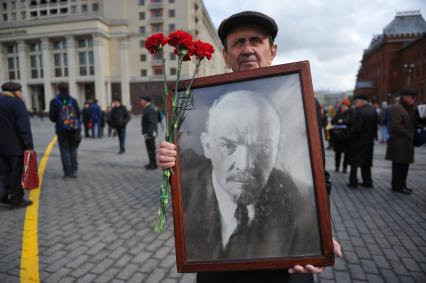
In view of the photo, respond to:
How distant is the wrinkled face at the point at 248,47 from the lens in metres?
1.61

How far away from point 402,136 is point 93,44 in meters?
56.0

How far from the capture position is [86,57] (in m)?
55.3

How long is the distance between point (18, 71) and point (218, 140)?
70509 mm

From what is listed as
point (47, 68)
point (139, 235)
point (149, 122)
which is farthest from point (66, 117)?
point (47, 68)

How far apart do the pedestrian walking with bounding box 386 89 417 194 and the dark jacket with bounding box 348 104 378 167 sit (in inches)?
14.1

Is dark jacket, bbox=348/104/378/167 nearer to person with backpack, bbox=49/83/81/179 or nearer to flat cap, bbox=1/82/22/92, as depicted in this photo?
person with backpack, bbox=49/83/81/179

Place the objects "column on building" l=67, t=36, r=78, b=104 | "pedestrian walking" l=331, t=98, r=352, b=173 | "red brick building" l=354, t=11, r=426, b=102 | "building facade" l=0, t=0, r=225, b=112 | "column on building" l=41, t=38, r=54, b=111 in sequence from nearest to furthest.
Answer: "pedestrian walking" l=331, t=98, r=352, b=173, "red brick building" l=354, t=11, r=426, b=102, "building facade" l=0, t=0, r=225, b=112, "column on building" l=67, t=36, r=78, b=104, "column on building" l=41, t=38, r=54, b=111

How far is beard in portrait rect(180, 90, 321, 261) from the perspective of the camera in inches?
50.4

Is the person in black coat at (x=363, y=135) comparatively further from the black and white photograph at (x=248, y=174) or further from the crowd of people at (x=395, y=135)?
the black and white photograph at (x=248, y=174)

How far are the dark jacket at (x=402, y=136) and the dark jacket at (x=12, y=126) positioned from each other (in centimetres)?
704

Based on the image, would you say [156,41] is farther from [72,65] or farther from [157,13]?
[72,65]

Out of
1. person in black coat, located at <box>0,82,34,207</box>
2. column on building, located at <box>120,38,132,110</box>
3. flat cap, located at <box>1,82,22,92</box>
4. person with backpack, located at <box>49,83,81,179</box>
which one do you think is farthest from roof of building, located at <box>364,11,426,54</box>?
person in black coat, located at <box>0,82,34,207</box>

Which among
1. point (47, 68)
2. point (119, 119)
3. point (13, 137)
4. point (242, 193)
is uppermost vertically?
point (47, 68)

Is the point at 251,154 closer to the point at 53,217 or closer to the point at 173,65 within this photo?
the point at 53,217
